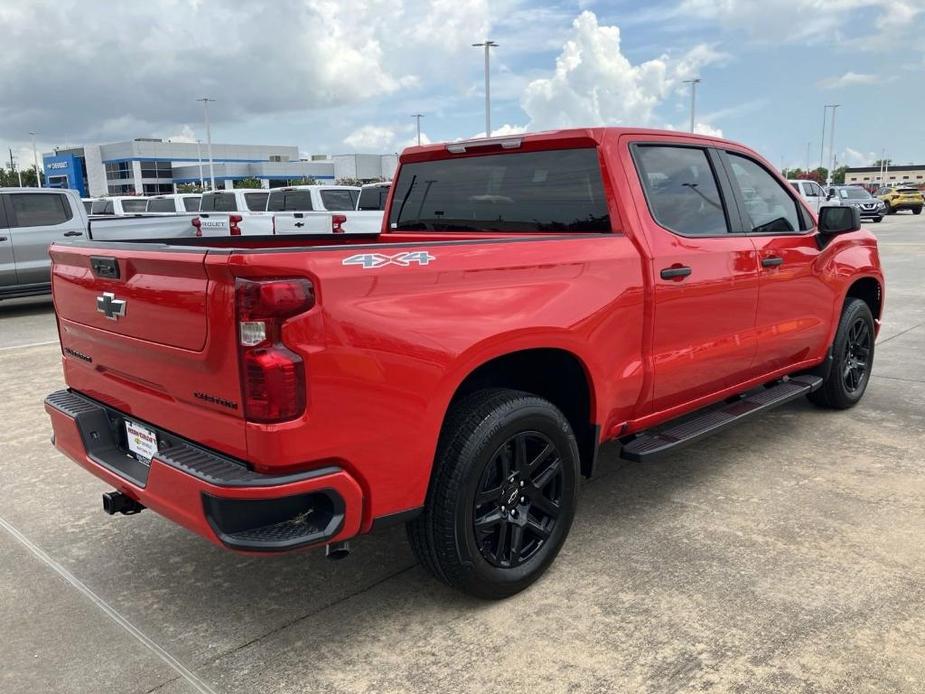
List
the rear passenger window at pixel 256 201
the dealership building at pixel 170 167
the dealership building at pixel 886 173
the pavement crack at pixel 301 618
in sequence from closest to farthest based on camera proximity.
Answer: the pavement crack at pixel 301 618
the rear passenger window at pixel 256 201
the dealership building at pixel 170 167
the dealership building at pixel 886 173

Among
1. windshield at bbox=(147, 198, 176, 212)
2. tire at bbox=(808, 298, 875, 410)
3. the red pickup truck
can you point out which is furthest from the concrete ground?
windshield at bbox=(147, 198, 176, 212)

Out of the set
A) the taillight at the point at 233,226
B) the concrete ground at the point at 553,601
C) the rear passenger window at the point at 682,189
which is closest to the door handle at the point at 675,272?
the rear passenger window at the point at 682,189

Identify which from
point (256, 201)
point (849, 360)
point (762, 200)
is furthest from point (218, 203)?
point (762, 200)

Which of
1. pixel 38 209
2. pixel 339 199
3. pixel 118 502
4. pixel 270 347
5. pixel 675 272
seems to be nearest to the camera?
pixel 270 347

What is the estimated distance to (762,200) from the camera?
185 inches

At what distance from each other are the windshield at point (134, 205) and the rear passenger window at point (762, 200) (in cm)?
2001

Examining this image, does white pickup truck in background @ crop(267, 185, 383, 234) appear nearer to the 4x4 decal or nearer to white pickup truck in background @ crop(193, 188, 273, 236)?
white pickup truck in background @ crop(193, 188, 273, 236)

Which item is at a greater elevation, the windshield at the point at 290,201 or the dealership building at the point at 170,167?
the dealership building at the point at 170,167

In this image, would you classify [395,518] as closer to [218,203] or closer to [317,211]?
[317,211]

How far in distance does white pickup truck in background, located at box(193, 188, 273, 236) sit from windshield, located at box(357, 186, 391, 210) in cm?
188

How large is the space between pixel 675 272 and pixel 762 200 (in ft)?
4.14

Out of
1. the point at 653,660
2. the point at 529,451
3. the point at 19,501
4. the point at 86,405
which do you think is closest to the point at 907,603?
the point at 653,660

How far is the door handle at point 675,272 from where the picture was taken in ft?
12.3

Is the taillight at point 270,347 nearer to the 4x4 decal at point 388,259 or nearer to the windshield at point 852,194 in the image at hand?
the 4x4 decal at point 388,259
